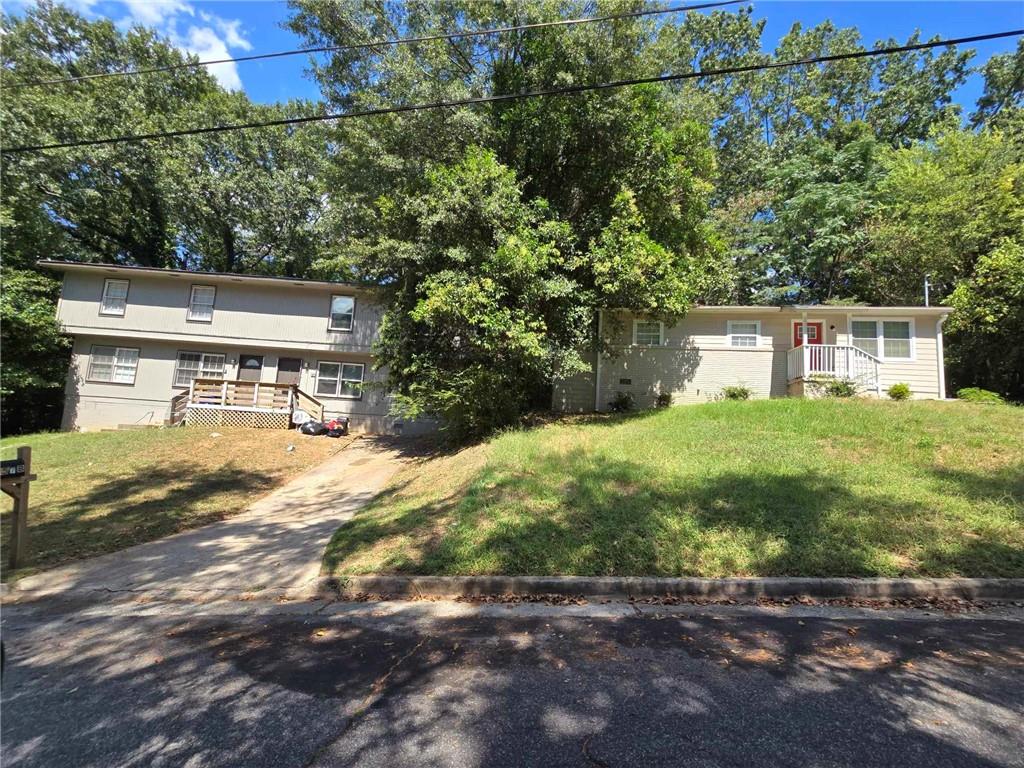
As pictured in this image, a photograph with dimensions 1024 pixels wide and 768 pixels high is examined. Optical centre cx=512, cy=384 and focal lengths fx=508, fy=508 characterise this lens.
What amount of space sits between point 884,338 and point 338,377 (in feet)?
62.1

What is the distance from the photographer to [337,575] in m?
5.42

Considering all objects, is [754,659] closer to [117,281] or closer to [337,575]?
[337,575]

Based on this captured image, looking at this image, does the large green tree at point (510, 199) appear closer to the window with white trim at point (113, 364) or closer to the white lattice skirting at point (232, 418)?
the white lattice skirting at point (232, 418)

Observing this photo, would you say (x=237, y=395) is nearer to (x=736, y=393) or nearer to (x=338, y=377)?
(x=338, y=377)

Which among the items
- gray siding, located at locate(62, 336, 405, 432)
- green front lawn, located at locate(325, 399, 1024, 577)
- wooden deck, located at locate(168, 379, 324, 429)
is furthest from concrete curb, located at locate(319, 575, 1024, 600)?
gray siding, located at locate(62, 336, 405, 432)

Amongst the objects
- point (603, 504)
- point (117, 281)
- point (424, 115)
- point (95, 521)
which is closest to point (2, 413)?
point (117, 281)

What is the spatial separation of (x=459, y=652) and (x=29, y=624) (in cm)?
414

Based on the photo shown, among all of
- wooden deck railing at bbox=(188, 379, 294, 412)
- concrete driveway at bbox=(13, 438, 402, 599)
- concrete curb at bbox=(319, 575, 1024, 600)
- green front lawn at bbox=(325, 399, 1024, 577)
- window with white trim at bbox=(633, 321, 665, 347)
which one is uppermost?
window with white trim at bbox=(633, 321, 665, 347)

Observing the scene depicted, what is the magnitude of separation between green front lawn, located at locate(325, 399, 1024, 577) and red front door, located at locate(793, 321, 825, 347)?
240 inches

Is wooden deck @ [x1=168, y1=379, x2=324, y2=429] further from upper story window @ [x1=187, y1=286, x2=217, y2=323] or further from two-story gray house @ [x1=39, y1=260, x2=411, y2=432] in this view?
upper story window @ [x1=187, y1=286, x2=217, y2=323]

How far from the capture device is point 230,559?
6.33m

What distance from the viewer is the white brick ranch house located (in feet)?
53.9

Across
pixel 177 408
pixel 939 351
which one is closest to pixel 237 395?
pixel 177 408

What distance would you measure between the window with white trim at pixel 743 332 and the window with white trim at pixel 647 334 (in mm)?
2181
